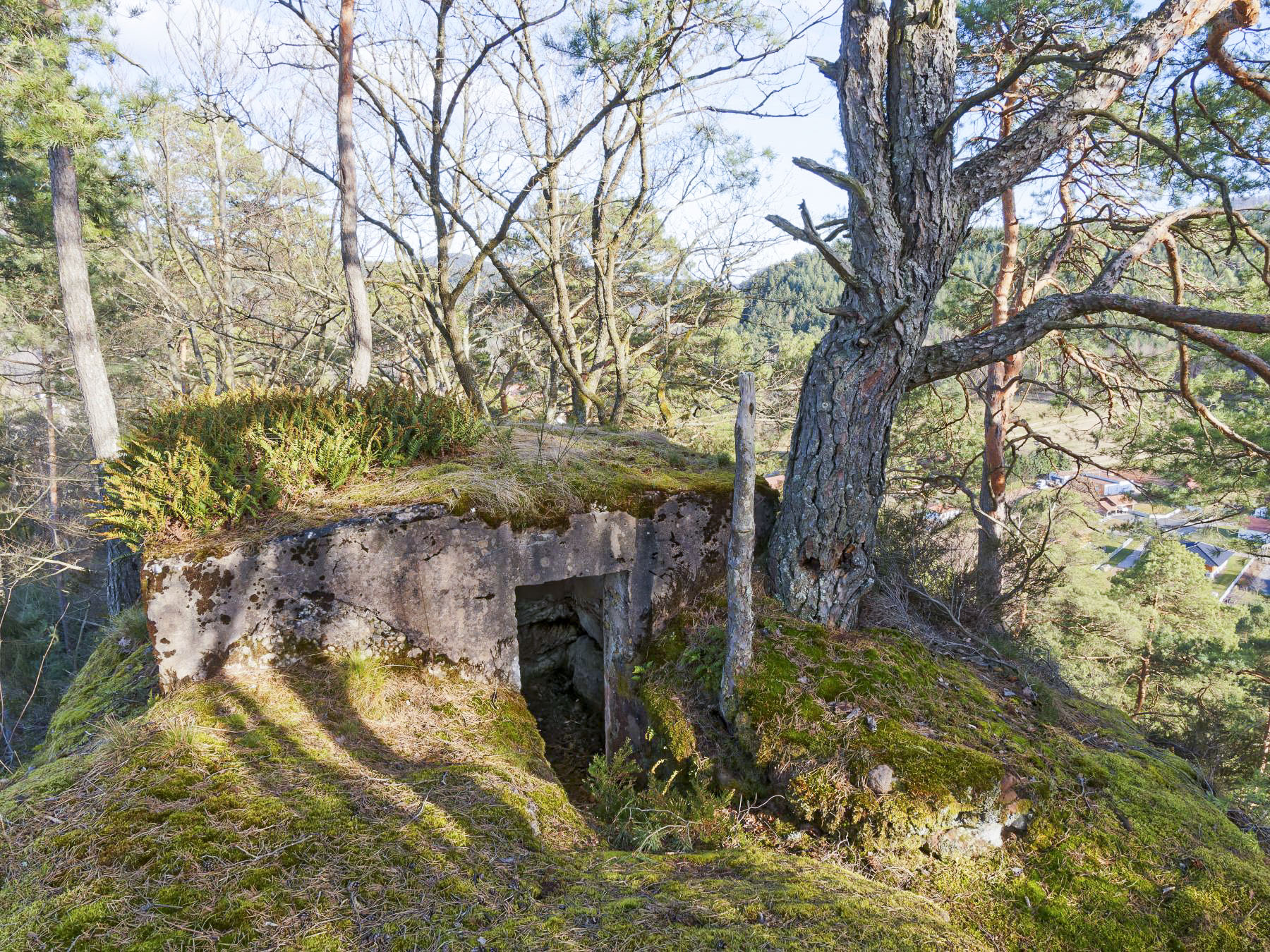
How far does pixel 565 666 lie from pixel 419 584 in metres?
3.40

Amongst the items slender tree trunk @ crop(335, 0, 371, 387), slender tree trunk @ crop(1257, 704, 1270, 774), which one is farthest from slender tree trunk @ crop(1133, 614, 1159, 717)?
slender tree trunk @ crop(335, 0, 371, 387)

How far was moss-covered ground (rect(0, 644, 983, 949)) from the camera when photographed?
215 cm

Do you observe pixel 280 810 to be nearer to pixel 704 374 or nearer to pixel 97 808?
pixel 97 808

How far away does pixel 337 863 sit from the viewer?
2.49 metres

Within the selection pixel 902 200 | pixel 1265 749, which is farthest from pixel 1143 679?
pixel 902 200

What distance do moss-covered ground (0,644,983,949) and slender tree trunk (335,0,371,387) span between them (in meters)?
3.44

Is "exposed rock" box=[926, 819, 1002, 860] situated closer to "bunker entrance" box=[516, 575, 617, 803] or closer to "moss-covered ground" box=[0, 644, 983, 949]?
"moss-covered ground" box=[0, 644, 983, 949]

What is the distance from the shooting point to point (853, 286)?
430 centimetres

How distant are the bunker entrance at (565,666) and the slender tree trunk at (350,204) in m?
2.90

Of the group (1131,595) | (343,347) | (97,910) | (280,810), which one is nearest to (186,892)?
(97,910)

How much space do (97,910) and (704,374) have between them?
405 inches

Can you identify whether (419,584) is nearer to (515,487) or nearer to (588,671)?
(515,487)

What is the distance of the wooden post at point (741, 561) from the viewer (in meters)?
3.65

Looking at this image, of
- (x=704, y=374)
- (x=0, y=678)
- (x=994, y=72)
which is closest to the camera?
(x=994, y=72)
